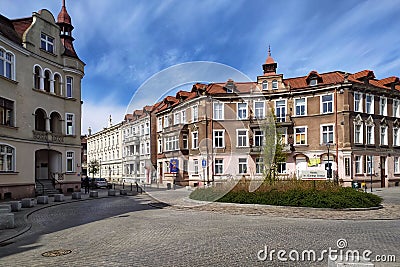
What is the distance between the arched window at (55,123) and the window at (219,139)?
1709 centimetres

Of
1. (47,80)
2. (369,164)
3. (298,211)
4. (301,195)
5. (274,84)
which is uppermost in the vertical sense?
(274,84)

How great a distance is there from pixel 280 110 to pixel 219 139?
8.51m

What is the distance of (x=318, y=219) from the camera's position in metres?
15.2

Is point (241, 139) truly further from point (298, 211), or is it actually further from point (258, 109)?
point (298, 211)

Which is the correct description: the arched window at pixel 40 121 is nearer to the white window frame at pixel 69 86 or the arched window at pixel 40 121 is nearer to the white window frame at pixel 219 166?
the white window frame at pixel 69 86

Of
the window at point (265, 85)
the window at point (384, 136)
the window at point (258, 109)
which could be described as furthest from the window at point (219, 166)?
the window at point (384, 136)

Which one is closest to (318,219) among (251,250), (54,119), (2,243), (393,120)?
(251,250)

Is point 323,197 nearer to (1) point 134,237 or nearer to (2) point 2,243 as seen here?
(1) point 134,237

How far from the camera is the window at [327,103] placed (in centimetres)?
3938

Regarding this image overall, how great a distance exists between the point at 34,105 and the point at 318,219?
25.1m

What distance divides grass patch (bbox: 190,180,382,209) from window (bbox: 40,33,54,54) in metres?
20.9

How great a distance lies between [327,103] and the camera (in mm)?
39656

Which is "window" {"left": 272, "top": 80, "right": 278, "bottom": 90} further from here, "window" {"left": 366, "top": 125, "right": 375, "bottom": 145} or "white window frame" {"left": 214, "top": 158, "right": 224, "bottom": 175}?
"window" {"left": 366, "top": 125, "right": 375, "bottom": 145}

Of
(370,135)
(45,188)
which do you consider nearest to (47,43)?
(45,188)
